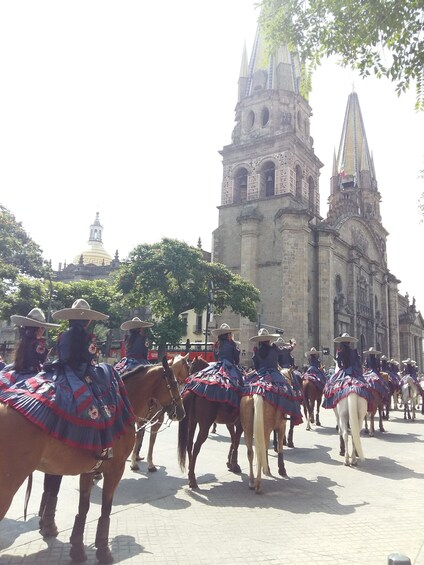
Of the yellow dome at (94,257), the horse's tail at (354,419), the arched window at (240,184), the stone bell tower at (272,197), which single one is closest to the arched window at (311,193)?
the stone bell tower at (272,197)

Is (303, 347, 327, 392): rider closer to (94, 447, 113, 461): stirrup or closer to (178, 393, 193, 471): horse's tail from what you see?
(178, 393, 193, 471): horse's tail

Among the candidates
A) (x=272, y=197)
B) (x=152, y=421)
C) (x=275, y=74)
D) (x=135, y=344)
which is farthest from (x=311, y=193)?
(x=152, y=421)

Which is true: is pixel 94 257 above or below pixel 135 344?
above

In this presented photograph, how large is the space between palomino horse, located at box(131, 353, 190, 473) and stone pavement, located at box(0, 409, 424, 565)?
0.25 m

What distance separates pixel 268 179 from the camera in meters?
46.5

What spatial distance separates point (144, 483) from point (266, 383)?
2.80 metres

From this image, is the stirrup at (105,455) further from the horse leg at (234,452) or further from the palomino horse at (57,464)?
the horse leg at (234,452)

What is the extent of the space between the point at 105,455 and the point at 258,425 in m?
3.53

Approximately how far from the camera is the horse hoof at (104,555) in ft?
15.2

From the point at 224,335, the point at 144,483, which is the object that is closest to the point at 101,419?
the point at 144,483

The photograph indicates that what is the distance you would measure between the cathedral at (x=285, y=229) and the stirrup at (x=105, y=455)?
3262cm

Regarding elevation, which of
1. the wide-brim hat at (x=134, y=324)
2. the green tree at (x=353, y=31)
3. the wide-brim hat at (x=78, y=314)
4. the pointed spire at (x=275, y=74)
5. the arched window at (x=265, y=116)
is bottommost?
the wide-brim hat at (x=78, y=314)

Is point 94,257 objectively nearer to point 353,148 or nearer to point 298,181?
point 298,181

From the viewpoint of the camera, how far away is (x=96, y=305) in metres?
43.7
